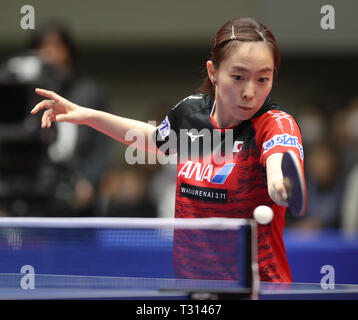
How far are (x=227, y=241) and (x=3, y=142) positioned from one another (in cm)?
270

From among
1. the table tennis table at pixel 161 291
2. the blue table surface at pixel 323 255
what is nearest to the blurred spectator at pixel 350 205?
the blue table surface at pixel 323 255

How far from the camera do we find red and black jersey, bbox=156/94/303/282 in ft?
8.02

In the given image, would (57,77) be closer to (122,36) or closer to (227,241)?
(227,241)

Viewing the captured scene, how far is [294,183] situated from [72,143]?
115 inches

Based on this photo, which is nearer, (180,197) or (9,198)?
(180,197)

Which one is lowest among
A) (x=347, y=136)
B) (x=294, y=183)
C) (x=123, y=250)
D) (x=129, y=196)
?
(x=123, y=250)

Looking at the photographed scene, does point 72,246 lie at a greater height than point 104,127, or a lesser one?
lesser

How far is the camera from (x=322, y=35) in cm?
844

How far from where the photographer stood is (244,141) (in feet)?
8.21

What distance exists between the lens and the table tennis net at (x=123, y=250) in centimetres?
221

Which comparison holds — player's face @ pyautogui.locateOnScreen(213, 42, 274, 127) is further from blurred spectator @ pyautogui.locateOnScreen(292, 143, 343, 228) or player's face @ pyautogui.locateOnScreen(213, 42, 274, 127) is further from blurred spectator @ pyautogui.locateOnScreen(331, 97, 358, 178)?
blurred spectator @ pyautogui.locateOnScreen(331, 97, 358, 178)

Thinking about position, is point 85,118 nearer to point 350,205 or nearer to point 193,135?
point 193,135

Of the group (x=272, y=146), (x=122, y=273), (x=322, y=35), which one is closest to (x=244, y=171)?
(x=272, y=146)

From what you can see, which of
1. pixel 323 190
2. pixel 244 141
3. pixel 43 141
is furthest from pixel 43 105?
pixel 323 190
